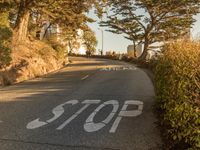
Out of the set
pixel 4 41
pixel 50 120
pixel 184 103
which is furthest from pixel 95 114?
pixel 4 41

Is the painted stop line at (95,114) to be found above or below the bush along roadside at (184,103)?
below

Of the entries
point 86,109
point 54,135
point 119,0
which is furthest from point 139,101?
point 119,0

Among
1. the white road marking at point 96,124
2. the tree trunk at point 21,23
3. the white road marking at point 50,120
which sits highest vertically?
the tree trunk at point 21,23

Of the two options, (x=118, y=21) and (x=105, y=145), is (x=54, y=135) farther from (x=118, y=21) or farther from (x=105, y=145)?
(x=118, y=21)

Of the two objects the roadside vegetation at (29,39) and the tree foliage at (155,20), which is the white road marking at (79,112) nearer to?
the roadside vegetation at (29,39)

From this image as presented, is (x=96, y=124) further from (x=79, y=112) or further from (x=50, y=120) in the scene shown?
(x=79, y=112)

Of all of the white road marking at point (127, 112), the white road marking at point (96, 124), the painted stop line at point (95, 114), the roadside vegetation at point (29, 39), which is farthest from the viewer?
the roadside vegetation at point (29, 39)

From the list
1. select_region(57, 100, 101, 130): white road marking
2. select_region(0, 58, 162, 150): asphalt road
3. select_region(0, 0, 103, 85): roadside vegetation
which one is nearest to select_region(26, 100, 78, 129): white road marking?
select_region(0, 58, 162, 150): asphalt road

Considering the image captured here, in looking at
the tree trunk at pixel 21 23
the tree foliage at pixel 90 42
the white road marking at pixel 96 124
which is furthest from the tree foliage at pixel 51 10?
the tree foliage at pixel 90 42

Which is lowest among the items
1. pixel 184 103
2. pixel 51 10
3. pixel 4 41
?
pixel 184 103

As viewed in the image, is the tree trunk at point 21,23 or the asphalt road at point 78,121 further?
the tree trunk at point 21,23

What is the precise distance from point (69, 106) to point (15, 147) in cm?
523

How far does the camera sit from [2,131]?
9.41m

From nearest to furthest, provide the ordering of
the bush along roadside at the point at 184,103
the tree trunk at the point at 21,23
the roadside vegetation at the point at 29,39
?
the bush along roadside at the point at 184,103 < the roadside vegetation at the point at 29,39 < the tree trunk at the point at 21,23
